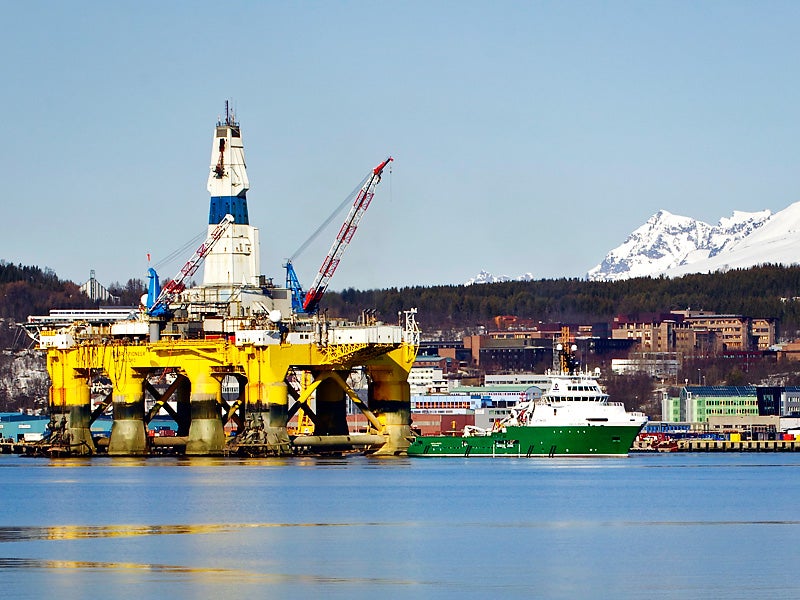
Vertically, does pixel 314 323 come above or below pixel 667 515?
above

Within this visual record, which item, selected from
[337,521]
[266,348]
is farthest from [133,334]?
[337,521]

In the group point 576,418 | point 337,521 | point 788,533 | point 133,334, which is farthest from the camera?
point 133,334

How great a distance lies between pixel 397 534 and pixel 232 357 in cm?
4830

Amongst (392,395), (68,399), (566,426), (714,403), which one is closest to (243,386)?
(392,395)

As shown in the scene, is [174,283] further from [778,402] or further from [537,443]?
[778,402]

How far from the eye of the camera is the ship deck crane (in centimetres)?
10962

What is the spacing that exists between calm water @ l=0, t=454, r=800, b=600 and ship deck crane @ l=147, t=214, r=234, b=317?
1717 cm

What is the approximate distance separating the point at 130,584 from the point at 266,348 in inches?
2335

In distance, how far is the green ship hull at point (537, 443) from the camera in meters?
103

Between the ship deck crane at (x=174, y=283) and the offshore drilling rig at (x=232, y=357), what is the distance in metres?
0.08

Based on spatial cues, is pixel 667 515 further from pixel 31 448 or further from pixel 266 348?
pixel 31 448

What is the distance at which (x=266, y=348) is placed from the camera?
104m

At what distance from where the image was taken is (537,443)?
105m

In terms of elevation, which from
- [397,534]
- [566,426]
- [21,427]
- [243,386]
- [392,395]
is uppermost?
[243,386]
